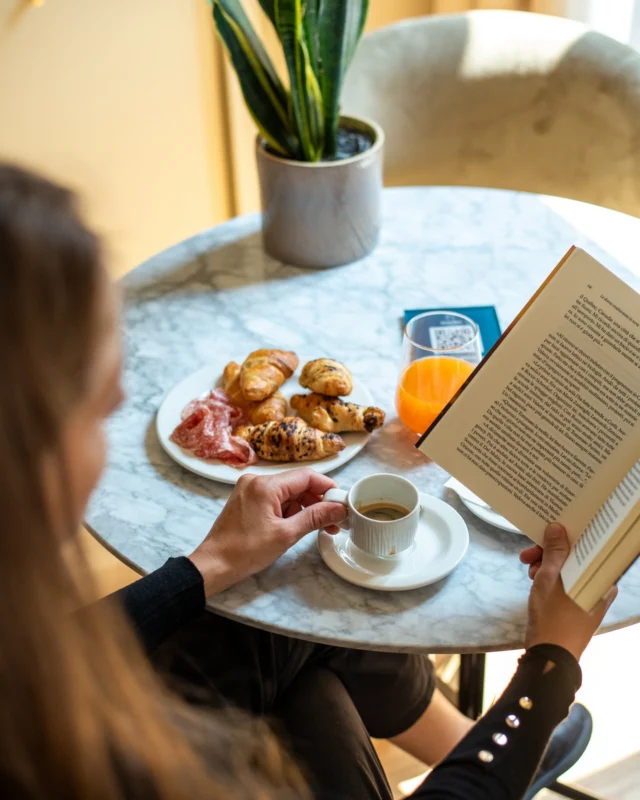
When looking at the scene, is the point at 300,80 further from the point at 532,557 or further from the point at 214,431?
the point at 532,557

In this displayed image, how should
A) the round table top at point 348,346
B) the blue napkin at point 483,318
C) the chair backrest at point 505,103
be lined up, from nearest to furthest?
1. the round table top at point 348,346
2. the blue napkin at point 483,318
3. the chair backrest at point 505,103

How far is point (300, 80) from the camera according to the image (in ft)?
4.09

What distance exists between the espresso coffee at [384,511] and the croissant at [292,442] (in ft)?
0.37

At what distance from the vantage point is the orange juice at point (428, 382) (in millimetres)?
1040

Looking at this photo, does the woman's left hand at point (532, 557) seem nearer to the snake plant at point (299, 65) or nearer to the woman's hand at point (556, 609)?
the woman's hand at point (556, 609)

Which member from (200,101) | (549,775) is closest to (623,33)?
(200,101)

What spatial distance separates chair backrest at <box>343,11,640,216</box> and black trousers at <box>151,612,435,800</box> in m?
1.03

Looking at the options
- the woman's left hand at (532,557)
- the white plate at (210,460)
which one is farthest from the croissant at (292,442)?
the woman's left hand at (532,557)

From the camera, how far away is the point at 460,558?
886mm

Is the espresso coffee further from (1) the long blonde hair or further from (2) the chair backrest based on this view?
(2) the chair backrest

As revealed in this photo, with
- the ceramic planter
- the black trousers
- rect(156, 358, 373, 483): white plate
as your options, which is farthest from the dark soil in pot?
the black trousers

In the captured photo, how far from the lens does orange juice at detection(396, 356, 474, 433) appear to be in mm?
1040

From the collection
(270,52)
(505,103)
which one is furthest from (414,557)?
(270,52)

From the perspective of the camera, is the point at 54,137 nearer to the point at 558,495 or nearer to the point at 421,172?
the point at 421,172
